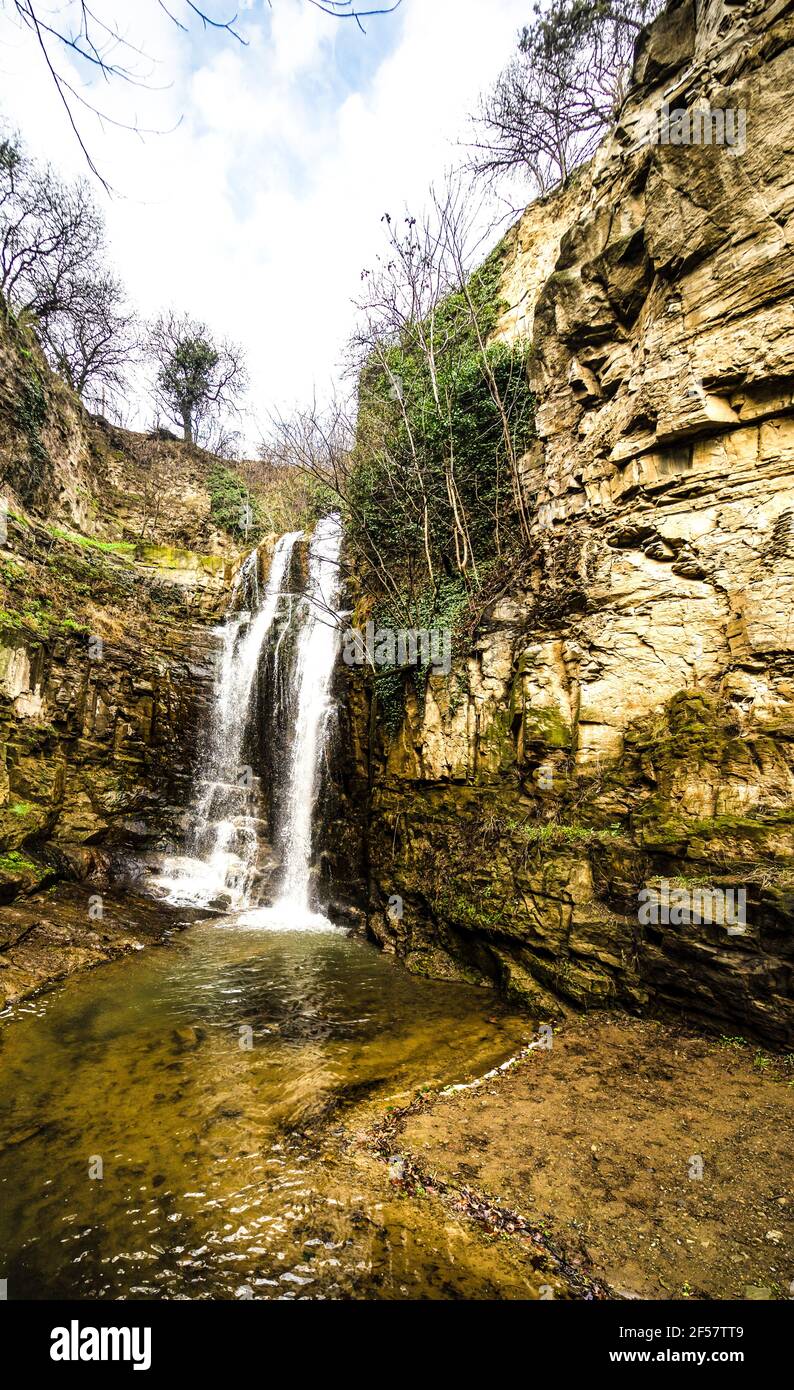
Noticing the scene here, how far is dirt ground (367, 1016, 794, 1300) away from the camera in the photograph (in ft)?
8.66

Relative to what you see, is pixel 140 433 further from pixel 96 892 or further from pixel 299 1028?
pixel 299 1028

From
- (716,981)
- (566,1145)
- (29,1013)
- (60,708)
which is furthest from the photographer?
(60,708)

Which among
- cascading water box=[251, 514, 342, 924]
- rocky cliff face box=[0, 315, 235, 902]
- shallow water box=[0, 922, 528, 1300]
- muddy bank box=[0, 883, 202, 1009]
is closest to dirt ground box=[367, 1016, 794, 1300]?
shallow water box=[0, 922, 528, 1300]

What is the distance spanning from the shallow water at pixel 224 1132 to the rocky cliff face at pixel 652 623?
1635 mm

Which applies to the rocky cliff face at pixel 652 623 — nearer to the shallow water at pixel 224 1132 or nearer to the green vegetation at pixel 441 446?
the green vegetation at pixel 441 446

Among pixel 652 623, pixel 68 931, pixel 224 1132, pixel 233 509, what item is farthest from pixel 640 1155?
pixel 233 509

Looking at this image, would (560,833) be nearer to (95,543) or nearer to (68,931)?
(68,931)

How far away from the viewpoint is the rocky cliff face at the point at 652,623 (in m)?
5.04

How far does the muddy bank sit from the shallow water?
0.42 metres

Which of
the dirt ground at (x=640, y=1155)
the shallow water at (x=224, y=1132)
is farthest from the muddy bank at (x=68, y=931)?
the dirt ground at (x=640, y=1155)

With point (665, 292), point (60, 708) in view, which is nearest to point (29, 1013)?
point (60, 708)

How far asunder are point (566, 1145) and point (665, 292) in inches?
348

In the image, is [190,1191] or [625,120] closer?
[190,1191]
